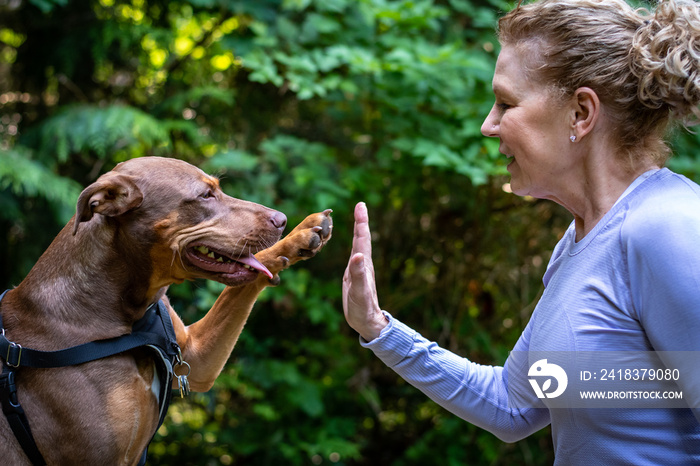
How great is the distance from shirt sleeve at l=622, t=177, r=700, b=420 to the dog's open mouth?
111 centimetres

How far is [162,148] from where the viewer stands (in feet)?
14.8

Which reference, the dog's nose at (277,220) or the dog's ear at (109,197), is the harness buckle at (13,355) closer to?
the dog's ear at (109,197)

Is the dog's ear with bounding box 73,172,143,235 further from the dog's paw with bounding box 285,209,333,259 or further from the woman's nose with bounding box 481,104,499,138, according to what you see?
the woman's nose with bounding box 481,104,499,138

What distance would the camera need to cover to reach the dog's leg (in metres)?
2.08

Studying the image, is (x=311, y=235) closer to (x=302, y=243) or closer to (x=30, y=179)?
(x=302, y=243)

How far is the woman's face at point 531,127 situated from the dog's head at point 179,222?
0.84m

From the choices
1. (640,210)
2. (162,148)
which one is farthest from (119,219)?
(162,148)

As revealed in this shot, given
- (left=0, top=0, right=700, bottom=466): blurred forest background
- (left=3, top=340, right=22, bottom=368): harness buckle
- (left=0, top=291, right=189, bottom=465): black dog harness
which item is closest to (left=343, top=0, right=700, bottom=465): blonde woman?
(left=0, top=291, right=189, bottom=465): black dog harness

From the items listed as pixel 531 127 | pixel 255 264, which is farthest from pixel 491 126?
pixel 255 264

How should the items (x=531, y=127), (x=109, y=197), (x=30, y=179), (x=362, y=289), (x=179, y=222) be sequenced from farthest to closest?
1. (x=30, y=179)
2. (x=179, y=222)
3. (x=109, y=197)
4. (x=362, y=289)
5. (x=531, y=127)

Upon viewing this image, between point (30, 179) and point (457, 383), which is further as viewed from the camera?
point (30, 179)

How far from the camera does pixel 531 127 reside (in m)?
1.67

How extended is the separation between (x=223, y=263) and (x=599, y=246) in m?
1.14

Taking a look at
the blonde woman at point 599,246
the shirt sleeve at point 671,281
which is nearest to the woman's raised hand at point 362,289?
the blonde woman at point 599,246
